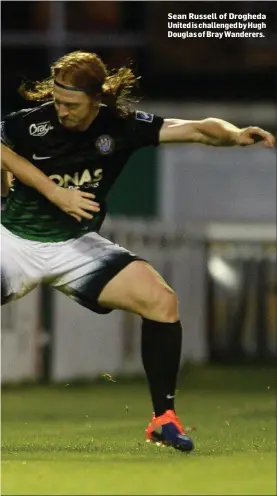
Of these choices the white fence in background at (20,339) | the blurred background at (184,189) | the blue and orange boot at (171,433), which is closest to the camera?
the blue and orange boot at (171,433)

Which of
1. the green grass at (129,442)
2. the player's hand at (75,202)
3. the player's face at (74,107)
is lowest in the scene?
the green grass at (129,442)

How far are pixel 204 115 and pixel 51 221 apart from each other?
15.6 metres

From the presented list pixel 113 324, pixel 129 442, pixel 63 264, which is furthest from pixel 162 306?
pixel 113 324

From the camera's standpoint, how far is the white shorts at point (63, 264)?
788 centimetres

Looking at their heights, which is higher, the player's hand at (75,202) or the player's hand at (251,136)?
the player's hand at (251,136)

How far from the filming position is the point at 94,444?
8703mm

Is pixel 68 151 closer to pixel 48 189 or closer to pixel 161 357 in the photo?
pixel 48 189

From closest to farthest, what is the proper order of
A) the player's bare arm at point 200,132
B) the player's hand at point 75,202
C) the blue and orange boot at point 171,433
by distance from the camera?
the blue and orange boot at point 171,433 < the player's hand at point 75,202 < the player's bare arm at point 200,132

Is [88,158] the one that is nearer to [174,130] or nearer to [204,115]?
[174,130]

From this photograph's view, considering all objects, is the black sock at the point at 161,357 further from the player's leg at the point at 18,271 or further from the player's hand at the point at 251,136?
the player's hand at the point at 251,136

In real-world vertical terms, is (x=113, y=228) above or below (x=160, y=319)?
below

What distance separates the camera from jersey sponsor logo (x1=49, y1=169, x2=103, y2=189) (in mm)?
8031

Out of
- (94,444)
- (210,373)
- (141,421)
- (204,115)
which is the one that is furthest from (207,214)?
(94,444)

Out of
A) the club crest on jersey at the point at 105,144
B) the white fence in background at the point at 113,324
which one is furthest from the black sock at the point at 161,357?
the white fence in background at the point at 113,324
